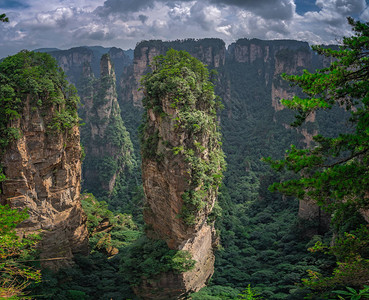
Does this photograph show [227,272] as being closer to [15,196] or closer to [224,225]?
[224,225]

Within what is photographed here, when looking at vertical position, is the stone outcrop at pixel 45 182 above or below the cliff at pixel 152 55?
below

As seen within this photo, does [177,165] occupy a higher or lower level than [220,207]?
higher

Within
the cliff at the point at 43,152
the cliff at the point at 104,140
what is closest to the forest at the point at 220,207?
the cliff at the point at 43,152

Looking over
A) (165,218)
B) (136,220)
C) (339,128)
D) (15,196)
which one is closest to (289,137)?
(339,128)

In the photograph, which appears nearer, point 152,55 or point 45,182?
point 45,182

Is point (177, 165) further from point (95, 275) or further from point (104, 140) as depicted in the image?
point (104, 140)

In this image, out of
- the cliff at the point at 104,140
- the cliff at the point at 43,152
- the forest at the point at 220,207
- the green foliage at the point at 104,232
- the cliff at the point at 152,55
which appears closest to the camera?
the forest at the point at 220,207

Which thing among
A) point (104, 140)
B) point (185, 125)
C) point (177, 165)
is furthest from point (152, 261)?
point (104, 140)

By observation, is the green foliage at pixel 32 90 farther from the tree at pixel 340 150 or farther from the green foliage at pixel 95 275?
the tree at pixel 340 150
